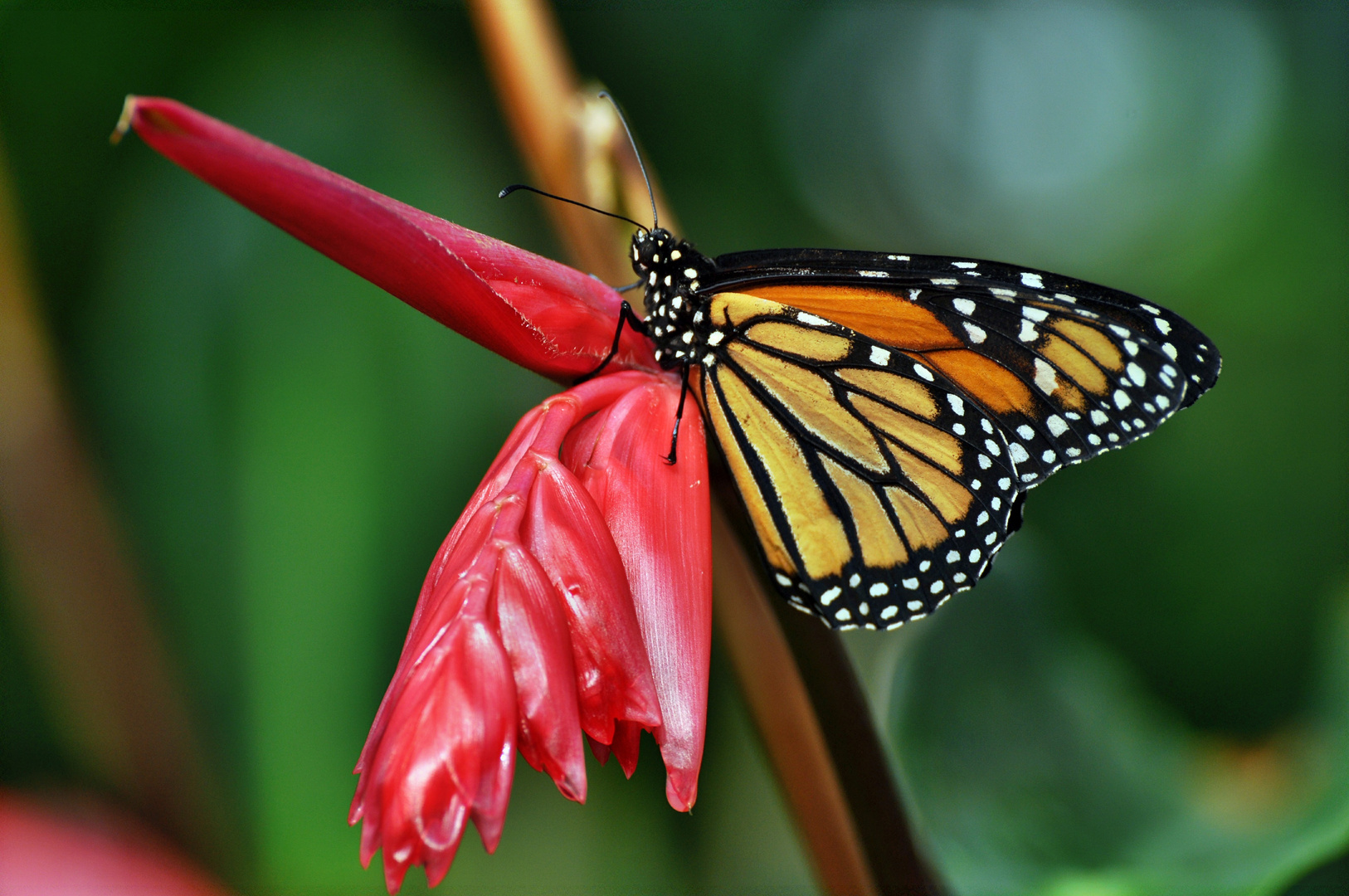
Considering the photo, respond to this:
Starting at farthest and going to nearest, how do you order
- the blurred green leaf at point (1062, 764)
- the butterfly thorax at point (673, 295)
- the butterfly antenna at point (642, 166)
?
the blurred green leaf at point (1062, 764) < the butterfly antenna at point (642, 166) < the butterfly thorax at point (673, 295)

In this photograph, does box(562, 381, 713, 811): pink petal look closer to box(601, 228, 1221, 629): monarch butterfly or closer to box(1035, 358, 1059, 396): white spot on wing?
box(601, 228, 1221, 629): monarch butterfly

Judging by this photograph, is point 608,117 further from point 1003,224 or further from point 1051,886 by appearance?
point 1003,224

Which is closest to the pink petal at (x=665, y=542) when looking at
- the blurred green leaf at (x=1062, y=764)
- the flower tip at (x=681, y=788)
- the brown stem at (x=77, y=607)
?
the flower tip at (x=681, y=788)

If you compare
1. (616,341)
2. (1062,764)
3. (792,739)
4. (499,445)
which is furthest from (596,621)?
(499,445)

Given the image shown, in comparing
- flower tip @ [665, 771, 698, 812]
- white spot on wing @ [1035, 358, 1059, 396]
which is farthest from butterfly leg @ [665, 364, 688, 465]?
white spot on wing @ [1035, 358, 1059, 396]

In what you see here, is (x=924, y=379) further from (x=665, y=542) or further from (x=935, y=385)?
(x=665, y=542)

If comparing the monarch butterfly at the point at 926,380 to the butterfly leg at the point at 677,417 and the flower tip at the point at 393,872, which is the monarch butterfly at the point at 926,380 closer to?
the butterfly leg at the point at 677,417
